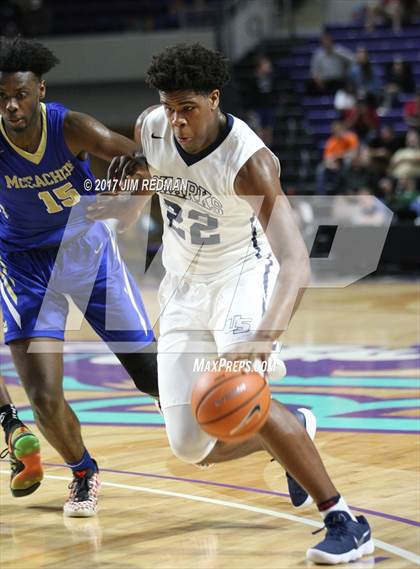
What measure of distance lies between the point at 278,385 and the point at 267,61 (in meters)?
11.8

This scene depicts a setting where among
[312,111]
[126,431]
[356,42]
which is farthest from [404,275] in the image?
[126,431]

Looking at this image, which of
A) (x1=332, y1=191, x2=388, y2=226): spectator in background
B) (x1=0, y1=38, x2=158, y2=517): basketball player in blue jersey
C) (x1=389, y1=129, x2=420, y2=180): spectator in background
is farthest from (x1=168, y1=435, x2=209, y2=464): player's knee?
(x1=389, y1=129, x2=420, y2=180): spectator in background

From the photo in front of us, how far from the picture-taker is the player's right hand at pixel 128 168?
4664mm

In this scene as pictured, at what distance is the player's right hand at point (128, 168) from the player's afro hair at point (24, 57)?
29.7 inches

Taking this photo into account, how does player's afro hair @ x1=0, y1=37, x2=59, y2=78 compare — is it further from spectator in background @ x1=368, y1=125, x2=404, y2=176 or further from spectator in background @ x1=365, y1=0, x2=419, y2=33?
spectator in background @ x1=365, y1=0, x2=419, y2=33

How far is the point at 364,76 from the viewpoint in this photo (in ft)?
57.7

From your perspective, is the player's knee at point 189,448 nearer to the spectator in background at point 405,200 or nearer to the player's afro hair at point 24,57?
the player's afro hair at point 24,57

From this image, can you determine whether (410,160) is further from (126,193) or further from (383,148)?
(126,193)

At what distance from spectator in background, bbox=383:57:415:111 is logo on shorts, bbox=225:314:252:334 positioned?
13950mm

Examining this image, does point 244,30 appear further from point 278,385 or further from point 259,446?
point 259,446

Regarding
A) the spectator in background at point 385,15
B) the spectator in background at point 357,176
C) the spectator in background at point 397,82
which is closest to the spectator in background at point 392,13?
the spectator in background at point 385,15

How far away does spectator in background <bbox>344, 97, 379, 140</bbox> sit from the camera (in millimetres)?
16859

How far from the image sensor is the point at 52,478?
19.1ft

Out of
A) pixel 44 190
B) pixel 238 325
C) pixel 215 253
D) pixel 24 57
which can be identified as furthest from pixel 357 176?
pixel 238 325
